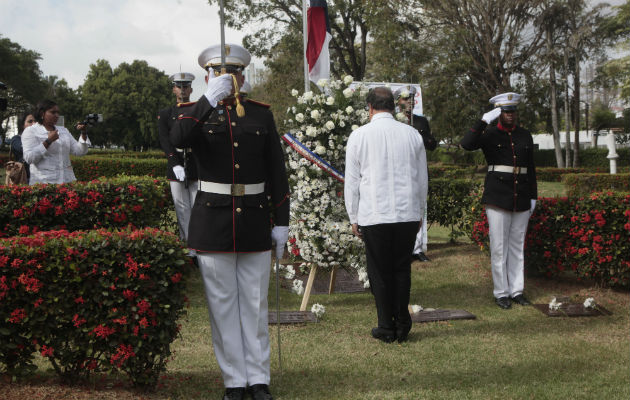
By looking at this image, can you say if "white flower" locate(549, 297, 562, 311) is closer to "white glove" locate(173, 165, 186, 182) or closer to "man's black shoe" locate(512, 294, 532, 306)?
"man's black shoe" locate(512, 294, 532, 306)

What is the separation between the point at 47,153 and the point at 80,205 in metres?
1.63

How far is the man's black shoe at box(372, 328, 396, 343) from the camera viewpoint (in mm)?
5892

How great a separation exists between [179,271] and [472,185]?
7.83 meters

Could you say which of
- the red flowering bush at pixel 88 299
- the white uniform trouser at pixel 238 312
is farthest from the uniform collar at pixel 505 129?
the red flowering bush at pixel 88 299

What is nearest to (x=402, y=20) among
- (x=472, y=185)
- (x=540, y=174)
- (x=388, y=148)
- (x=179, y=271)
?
(x=540, y=174)

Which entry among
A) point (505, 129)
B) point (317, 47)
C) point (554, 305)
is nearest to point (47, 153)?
point (317, 47)

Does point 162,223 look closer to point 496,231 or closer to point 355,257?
point 355,257

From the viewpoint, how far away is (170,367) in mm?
5070

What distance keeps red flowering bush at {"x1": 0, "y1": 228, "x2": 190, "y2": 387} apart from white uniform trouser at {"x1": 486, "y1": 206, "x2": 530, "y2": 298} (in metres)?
4.53

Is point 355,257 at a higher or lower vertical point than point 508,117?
lower

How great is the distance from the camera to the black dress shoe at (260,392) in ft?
14.1

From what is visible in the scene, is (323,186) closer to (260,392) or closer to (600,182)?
(260,392)

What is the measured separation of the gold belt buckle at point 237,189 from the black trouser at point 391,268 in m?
1.84

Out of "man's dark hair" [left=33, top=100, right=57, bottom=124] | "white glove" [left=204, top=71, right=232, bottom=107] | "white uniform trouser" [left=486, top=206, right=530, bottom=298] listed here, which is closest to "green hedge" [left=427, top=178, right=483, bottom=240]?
"white uniform trouser" [left=486, top=206, right=530, bottom=298]
